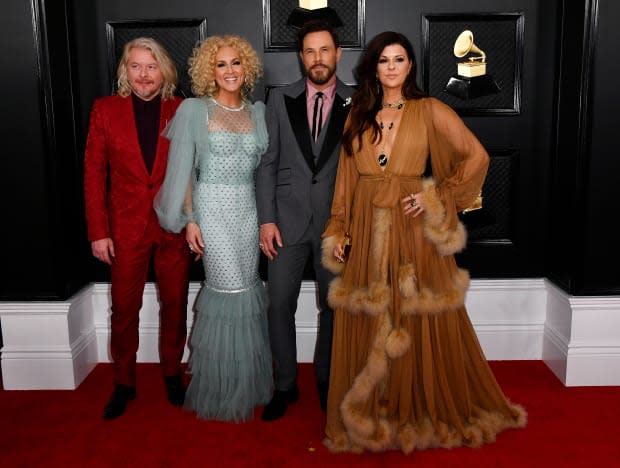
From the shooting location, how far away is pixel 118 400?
3029mm

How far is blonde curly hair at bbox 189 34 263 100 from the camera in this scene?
2.79 meters

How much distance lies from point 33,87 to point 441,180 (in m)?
2.06

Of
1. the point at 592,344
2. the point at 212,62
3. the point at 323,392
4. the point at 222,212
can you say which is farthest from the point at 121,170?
the point at 592,344

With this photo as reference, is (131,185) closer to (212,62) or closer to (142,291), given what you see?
(142,291)

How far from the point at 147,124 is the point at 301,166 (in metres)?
0.79

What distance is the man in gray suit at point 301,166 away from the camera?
2744 mm

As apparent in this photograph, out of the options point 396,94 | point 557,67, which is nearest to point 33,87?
point 396,94

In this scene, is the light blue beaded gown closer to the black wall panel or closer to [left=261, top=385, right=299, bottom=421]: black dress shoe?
[left=261, top=385, right=299, bottom=421]: black dress shoe

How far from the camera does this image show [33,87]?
3.06 m

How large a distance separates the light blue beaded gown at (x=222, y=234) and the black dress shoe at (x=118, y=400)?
342mm

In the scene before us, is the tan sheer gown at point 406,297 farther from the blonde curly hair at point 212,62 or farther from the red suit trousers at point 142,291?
the red suit trousers at point 142,291

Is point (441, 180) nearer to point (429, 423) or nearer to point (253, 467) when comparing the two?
point (429, 423)

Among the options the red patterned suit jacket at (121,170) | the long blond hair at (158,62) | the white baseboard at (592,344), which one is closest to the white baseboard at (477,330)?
the white baseboard at (592,344)

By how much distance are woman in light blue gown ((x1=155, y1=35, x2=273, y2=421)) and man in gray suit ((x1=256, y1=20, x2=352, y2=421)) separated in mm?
86
